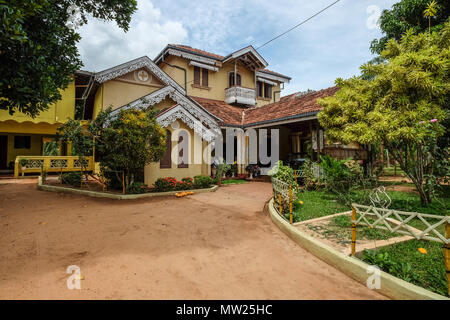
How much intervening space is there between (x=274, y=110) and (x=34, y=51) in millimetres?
11692

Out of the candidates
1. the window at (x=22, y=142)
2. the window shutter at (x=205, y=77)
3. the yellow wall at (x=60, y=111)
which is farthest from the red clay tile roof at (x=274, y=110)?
the window at (x=22, y=142)

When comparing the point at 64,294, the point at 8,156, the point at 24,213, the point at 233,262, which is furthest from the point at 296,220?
the point at 8,156

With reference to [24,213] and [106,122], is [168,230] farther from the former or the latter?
[106,122]

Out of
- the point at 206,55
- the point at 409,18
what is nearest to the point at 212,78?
the point at 206,55

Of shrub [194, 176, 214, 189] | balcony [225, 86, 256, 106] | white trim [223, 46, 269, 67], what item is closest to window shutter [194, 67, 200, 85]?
white trim [223, 46, 269, 67]

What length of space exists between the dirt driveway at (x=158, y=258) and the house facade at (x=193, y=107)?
5.08 m

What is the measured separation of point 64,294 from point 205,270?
1.70 meters

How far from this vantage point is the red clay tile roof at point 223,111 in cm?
1468

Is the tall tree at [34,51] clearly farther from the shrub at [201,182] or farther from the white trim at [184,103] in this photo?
the shrub at [201,182]

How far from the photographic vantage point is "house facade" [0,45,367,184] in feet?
36.3

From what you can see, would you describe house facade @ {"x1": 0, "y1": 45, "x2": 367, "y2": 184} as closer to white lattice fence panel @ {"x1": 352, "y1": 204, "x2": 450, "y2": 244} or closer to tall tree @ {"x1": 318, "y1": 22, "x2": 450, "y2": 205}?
tall tree @ {"x1": 318, "y1": 22, "x2": 450, "y2": 205}

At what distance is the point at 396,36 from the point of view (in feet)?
38.1

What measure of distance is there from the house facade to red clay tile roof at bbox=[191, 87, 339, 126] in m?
0.07

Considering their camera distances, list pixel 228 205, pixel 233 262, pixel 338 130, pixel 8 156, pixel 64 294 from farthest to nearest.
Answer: pixel 8 156
pixel 228 205
pixel 338 130
pixel 233 262
pixel 64 294
